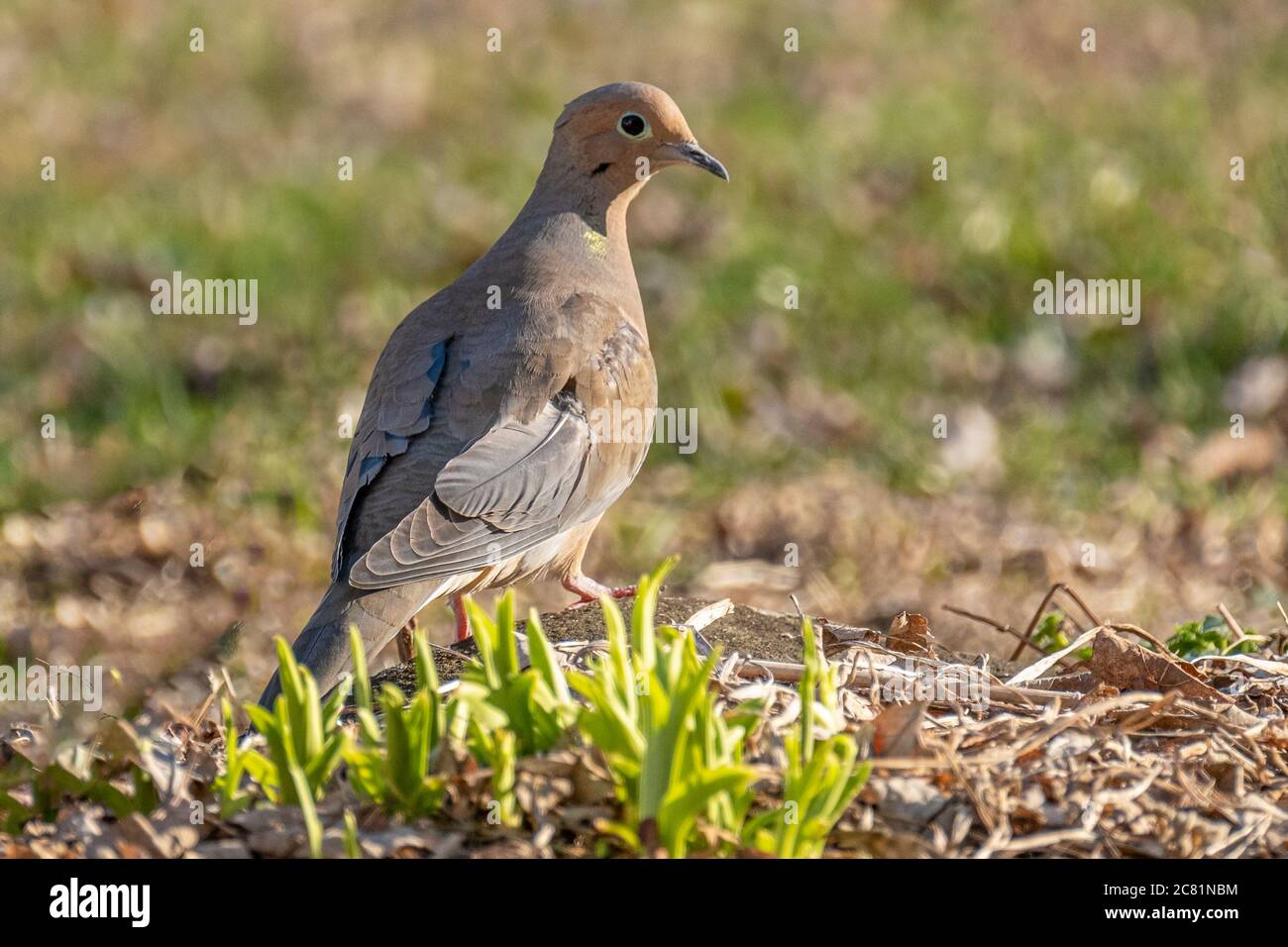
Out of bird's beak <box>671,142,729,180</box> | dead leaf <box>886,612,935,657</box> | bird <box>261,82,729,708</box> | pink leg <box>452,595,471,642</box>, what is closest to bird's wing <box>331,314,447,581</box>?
bird <box>261,82,729,708</box>

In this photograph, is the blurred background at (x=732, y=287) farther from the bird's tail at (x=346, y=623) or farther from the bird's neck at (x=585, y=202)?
the bird's neck at (x=585, y=202)

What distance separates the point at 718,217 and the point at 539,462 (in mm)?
4921

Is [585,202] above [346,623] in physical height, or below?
above

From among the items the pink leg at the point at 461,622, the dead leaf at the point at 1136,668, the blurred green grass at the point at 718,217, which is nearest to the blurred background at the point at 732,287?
the blurred green grass at the point at 718,217

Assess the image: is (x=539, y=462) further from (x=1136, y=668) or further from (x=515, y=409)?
(x=1136, y=668)

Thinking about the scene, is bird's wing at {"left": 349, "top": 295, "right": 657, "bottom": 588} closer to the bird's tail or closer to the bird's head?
the bird's tail

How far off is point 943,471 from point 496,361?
303 cm

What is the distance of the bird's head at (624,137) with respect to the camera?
502cm

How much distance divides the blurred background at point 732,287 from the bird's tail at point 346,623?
1.16 m

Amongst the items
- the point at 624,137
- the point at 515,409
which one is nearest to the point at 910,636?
the point at 515,409

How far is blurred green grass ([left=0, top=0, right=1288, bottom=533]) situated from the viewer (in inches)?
289

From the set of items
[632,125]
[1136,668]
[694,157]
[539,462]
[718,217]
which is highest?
[718,217]

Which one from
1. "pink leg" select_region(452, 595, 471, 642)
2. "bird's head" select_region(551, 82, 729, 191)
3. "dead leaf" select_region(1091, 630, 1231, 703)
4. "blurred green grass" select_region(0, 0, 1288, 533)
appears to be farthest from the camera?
"blurred green grass" select_region(0, 0, 1288, 533)

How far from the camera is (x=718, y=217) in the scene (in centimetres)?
913
